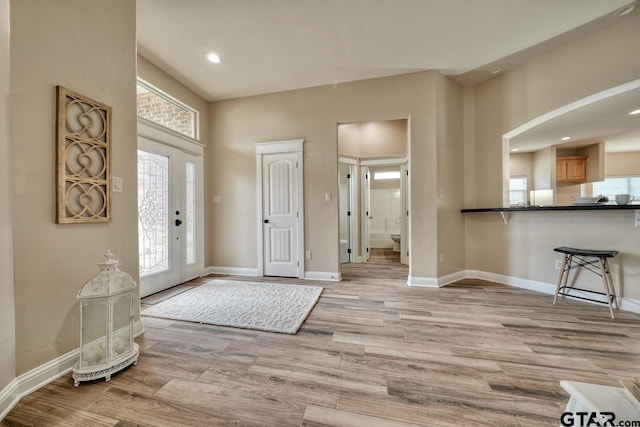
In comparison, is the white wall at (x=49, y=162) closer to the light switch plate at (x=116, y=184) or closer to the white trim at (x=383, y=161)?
the light switch plate at (x=116, y=184)

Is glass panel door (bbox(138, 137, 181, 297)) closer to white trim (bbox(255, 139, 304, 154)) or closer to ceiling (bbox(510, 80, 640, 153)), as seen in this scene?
white trim (bbox(255, 139, 304, 154))

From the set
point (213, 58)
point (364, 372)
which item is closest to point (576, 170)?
point (364, 372)

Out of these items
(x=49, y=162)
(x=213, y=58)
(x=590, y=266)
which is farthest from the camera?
(x=213, y=58)

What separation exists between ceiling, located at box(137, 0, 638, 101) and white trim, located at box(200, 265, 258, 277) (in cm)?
304

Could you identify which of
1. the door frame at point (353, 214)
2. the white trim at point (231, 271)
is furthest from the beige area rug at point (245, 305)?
the door frame at point (353, 214)

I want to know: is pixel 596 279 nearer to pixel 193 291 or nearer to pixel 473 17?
pixel 473 17

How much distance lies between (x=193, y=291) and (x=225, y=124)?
2.81m

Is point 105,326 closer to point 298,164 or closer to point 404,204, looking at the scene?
point 298,164

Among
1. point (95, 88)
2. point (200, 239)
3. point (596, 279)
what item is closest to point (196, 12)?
point (95, 88)

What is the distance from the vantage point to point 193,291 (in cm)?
326

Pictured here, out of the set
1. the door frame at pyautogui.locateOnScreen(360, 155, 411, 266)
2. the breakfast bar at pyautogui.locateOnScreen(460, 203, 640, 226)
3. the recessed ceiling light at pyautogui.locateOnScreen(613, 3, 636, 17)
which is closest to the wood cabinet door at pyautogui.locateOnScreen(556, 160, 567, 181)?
the breakfast bar at pyautogui.locateOnScreen(460, 203, 640, 226)

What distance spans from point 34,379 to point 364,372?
80.3 inches

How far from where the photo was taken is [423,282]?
344 cm

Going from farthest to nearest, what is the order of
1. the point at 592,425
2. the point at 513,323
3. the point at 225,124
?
the point at 225,124 → the point at 513,323 → the point at 592,425
